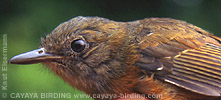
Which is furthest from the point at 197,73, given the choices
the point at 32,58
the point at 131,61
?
the point at 32,58

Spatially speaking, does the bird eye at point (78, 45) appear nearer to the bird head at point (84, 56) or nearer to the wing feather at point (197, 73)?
the bird head at point (84, 56)

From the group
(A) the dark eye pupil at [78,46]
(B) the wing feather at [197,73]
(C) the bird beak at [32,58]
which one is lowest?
(B) the wing feather at [197,73]

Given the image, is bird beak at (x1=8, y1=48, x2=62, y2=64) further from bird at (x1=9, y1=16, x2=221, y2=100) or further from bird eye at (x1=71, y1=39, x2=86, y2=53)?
bird eye at (x1=71, y1=39, x2=86, y2=53)

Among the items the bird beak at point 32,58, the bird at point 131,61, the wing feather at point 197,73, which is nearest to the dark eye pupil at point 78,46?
the bird at point 131,61

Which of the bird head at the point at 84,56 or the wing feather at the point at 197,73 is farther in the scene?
the bird head at the point at 84,56

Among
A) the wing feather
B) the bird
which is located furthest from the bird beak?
the wing feather

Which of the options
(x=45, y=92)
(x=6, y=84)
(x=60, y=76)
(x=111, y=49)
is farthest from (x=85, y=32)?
(x=6, y=84)

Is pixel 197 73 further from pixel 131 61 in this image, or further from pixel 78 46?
pixel 78 46

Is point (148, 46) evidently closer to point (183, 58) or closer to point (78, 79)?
point (183, 58)
